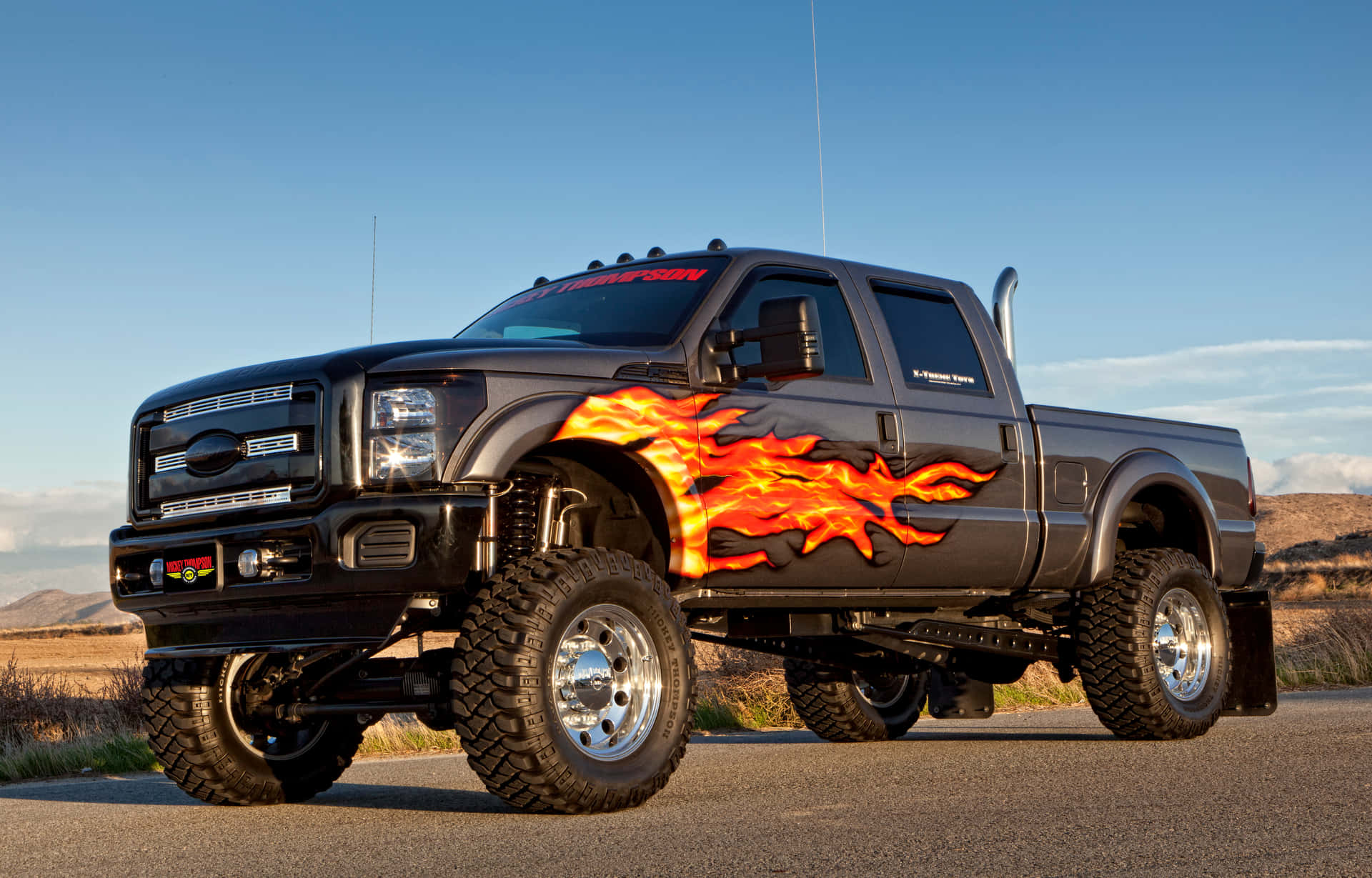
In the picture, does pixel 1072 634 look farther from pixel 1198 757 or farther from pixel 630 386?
pixel 630 386

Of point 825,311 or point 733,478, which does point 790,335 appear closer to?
point 733,478

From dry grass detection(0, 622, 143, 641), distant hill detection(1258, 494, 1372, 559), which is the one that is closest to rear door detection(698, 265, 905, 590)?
dry grass detection(0, 622, 143, 641)

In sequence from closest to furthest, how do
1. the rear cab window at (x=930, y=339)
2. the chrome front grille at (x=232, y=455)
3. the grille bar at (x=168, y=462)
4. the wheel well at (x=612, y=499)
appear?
the chrome front grille at (x=232, y=455)
the grille bar at (x=168, y=462)
the wheel well at (x=612, y=499)
the rear cab window at (x=930, y=339)

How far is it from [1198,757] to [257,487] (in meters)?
4.65

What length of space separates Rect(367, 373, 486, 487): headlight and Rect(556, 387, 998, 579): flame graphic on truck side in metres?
0.43

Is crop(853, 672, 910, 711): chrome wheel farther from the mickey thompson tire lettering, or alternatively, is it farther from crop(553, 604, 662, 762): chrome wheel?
the mickey thompson tire lettering

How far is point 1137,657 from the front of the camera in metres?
8.10

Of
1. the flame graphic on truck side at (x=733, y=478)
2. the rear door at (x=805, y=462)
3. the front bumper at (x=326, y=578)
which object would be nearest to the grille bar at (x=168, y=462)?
the front bumper at (x=326, y=578)

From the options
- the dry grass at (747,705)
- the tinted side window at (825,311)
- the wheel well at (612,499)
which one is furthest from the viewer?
the dry grass at (747,705)

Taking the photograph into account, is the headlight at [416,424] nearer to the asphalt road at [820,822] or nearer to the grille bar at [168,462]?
the grille bar at [168,462]

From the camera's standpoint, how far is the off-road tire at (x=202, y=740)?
6188mm

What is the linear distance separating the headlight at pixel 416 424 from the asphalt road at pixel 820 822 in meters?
1.31

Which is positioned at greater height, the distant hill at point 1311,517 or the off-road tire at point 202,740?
the distant hill at point 1311,517

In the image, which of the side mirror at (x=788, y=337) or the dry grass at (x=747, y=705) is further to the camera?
the dry grass at (x=747, y=705)
